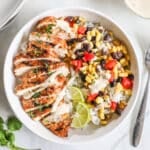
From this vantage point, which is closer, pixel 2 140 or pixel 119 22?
pixel 2 140

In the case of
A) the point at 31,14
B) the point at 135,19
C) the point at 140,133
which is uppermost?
the point at 31,14

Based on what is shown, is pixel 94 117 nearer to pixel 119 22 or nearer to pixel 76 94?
pixel 76 94

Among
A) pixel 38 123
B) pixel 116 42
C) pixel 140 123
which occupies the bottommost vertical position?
pixel 140 123

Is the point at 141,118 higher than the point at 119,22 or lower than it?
lower

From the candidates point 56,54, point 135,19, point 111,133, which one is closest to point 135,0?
point 135,19

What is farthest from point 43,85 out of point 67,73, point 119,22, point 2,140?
point 119,22

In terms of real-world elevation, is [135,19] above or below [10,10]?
below

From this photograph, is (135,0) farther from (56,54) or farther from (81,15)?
(56,54)
